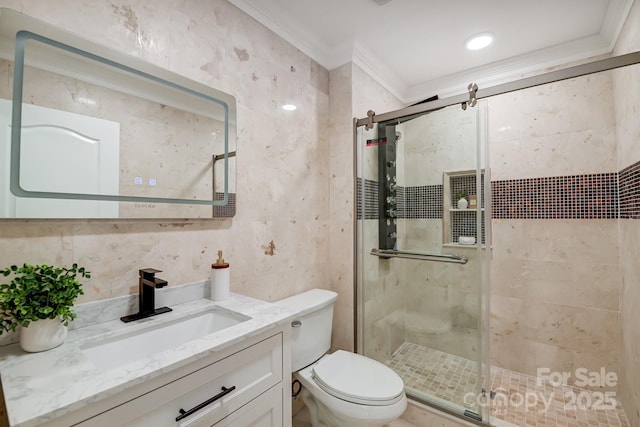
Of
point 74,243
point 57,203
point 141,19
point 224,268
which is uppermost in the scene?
point 141,19

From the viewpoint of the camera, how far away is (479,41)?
1.96 meters

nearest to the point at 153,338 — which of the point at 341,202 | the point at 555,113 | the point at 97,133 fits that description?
the point at 97,133

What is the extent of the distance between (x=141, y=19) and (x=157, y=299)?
1119mm

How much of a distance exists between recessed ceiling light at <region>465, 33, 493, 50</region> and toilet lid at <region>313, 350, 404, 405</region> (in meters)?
2.17

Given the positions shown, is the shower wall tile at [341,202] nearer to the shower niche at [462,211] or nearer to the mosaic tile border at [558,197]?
the shower niche at [462,211]

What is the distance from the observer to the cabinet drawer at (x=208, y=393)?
68 centimetres

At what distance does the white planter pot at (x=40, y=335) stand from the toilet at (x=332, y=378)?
0.76 meters

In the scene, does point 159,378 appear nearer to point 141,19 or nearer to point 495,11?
point 141,19

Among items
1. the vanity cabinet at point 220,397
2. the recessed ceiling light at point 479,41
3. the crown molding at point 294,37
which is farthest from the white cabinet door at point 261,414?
the recessed ceiling light at point 479,41

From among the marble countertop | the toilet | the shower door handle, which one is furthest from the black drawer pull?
the shower door handle

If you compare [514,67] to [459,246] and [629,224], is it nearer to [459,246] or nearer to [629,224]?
[629,224]

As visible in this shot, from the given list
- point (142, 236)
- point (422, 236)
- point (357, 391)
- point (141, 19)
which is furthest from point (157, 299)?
point (422, 236)

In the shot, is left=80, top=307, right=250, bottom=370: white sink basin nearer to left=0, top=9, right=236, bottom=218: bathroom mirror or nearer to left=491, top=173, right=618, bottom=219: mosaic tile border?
left=0, top=9, right=236, bottom=218: bathroom mirror

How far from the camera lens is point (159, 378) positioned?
72 cm
